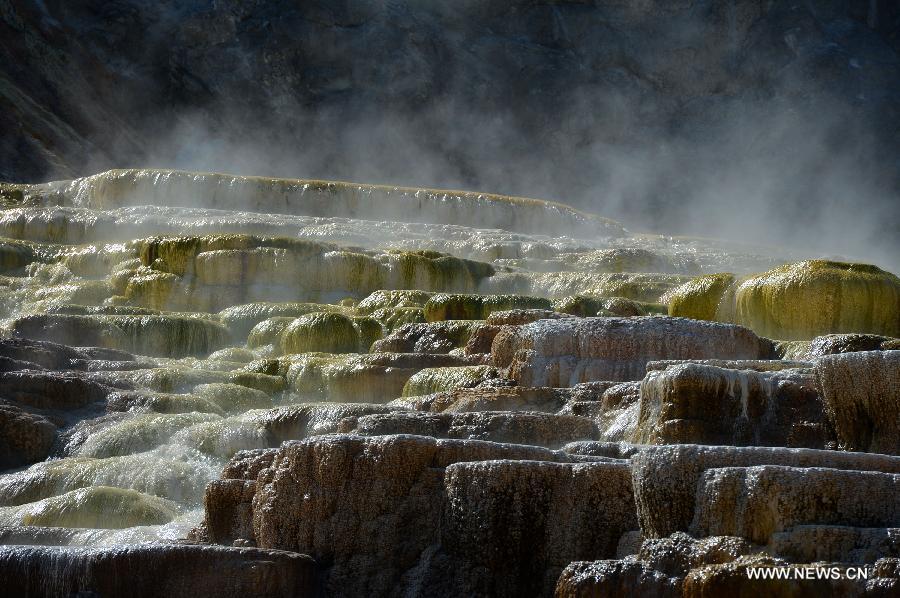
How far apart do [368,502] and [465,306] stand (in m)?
9.05

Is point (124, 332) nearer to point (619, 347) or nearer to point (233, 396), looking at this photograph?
point (233, 396)

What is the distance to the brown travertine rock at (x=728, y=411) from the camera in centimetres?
792

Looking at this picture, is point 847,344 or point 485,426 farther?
point 847,344

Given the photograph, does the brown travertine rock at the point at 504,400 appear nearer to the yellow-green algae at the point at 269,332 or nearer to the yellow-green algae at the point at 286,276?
the yellow-green algae at the point at 269,332

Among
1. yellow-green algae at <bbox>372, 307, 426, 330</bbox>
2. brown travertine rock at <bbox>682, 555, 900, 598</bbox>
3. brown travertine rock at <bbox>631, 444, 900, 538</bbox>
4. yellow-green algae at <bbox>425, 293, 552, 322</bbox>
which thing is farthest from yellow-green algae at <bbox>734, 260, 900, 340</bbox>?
brown travertine rock at <bbox>682, 555, 900, 598</bbox>

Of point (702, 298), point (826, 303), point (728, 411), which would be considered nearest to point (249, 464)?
point (728, 411)

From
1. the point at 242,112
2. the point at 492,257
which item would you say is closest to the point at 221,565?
the point at 492,257

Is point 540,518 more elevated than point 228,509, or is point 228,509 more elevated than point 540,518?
point 228,509

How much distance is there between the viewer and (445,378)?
1184 centimetres

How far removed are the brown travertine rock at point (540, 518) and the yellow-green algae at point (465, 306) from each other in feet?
30.7

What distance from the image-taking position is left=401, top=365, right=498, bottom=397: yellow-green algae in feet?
38.1

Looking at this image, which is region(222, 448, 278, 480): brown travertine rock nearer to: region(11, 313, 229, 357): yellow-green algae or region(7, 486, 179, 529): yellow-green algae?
region(7, 486, 179, 529): yellow-green algae

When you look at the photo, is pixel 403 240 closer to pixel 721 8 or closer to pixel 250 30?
pixel 250 30

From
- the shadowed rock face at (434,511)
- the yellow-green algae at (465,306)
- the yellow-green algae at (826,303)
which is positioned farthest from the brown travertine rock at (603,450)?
the yellow-green algae at (465,306)
